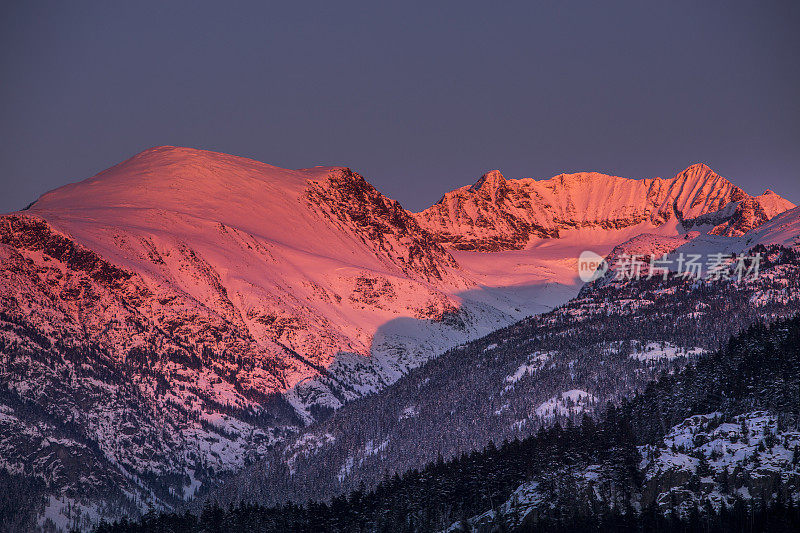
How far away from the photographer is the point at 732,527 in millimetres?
167375

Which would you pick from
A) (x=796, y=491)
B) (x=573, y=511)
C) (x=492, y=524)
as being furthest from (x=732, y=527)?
(x=492, y=524)

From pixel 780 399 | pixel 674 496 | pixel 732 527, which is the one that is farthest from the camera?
pixel 780 399

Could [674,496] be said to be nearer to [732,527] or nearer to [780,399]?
[732,527]

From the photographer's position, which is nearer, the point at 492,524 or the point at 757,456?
the point at 757,456

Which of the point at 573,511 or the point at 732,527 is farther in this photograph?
the point at 573,511

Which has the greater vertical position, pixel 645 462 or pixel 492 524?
pixel 645 462

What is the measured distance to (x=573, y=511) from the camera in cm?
18962

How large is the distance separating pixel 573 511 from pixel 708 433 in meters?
27.5

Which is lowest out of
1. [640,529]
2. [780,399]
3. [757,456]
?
[640,529]

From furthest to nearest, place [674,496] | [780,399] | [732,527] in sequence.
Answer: [780,399] → [674,496] → [732,527]

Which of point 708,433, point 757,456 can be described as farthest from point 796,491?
point 708,433

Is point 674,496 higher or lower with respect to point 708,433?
lower

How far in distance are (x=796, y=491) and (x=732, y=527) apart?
1254cm

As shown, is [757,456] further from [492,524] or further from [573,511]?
[492,524]
